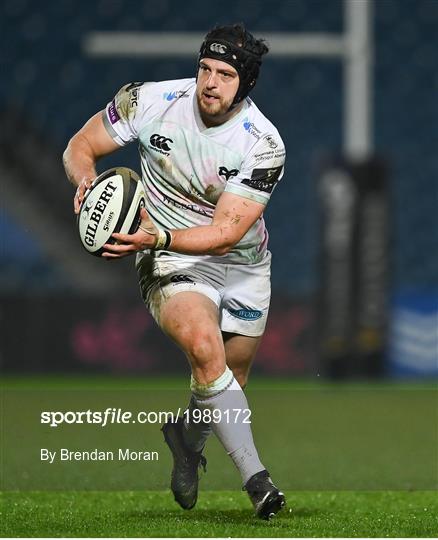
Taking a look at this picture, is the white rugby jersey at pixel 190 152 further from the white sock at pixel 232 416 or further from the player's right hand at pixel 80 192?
the white sock at pixel 232 416

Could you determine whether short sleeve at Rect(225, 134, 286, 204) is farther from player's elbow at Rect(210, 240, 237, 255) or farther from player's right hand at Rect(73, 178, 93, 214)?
player's right hand at Rect(73, 178, 93, 214)

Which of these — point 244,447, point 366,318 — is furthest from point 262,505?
point 366,318

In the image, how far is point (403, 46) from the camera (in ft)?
61.2

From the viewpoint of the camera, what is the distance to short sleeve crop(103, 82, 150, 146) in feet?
18.2

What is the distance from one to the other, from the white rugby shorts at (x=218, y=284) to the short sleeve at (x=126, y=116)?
1.65 ft

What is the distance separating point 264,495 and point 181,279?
0.95m

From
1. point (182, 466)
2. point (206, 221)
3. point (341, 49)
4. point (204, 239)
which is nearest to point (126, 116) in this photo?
point (206, 221)

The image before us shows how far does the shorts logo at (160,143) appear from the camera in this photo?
545cm

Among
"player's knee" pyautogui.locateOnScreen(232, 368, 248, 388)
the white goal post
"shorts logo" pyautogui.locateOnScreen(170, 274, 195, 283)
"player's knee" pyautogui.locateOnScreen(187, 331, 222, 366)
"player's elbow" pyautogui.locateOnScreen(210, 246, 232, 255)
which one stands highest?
"player's elbow" pyautogui.locateOnScreen(210, 246, 232, 255)

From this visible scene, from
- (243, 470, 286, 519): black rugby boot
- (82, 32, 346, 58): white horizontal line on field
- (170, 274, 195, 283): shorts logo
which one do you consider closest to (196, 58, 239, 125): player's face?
(170, 274, 195, 283): shorts logo

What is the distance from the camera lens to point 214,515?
5.40m

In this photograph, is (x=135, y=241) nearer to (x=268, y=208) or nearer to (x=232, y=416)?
(x=232, y=416)

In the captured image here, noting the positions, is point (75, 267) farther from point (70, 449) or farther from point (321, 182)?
point (70, 449)

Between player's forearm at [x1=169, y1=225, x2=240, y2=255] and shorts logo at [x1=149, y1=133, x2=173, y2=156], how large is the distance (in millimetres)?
468
